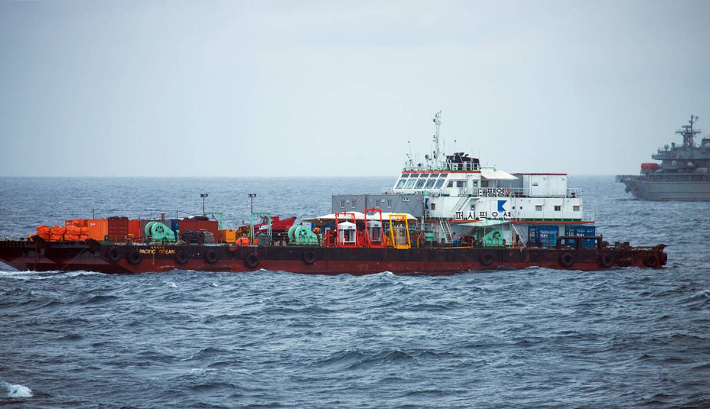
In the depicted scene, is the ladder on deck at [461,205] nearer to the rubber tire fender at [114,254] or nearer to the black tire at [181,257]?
the black tire at [181,257]

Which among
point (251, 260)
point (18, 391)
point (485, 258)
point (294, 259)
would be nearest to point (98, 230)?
point (251, 260)

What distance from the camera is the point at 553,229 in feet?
170

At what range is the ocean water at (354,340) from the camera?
1000 inches

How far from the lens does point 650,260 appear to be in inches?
2021

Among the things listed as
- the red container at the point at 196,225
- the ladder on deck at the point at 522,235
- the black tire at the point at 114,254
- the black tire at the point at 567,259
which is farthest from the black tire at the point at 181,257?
the black tire at the point at 567,259

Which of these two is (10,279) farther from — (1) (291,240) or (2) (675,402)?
(2) (675,402)

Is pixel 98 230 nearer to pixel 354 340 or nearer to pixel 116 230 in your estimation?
pixel 116 230

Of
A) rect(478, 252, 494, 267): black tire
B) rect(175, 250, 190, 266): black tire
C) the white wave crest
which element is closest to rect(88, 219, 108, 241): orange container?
rect(175, 250, 190, 266): black tire

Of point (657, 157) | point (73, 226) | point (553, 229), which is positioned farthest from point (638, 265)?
point (657, 157)

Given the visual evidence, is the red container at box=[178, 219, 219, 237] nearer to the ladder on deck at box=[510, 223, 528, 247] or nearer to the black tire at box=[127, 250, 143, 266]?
the black tire at box=[127, 250, 143, 266]

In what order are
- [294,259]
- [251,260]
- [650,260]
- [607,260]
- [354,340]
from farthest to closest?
[650,260] → [607,260] → [294,259] → [251,260] → [354,340]

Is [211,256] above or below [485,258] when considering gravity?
above

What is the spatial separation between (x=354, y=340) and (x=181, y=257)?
18.9 meters

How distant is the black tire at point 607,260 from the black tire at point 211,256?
24.6 m
